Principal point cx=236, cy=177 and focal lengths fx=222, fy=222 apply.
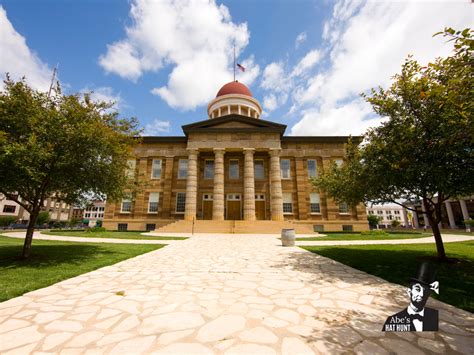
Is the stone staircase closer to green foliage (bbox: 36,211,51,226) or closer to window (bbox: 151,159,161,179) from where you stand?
window (bbox: 151,159,161,179)

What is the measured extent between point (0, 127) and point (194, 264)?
8.30m

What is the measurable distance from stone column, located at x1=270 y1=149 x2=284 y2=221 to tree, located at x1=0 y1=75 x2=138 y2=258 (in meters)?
18.9

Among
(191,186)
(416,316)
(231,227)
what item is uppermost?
(191,186)

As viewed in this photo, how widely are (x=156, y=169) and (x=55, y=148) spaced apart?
22.1 metres

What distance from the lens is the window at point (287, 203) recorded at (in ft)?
93.0

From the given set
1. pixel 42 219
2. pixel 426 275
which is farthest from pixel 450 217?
pixel 42 219

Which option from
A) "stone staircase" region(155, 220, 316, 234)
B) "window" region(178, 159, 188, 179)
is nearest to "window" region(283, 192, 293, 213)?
"stone staircase" region(155, 220, 316, 234)

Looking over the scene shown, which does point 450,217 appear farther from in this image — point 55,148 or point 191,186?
point 55,148

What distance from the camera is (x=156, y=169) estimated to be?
2980cm

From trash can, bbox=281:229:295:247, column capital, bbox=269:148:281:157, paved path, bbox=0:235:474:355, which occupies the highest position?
column capital, bbox=269:148:281:157

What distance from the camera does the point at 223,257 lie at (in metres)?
9.09

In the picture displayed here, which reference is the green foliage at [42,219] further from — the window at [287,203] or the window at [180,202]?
the window at [287,203]

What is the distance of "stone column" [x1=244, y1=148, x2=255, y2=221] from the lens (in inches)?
1007

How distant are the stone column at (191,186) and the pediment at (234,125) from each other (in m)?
3.19
